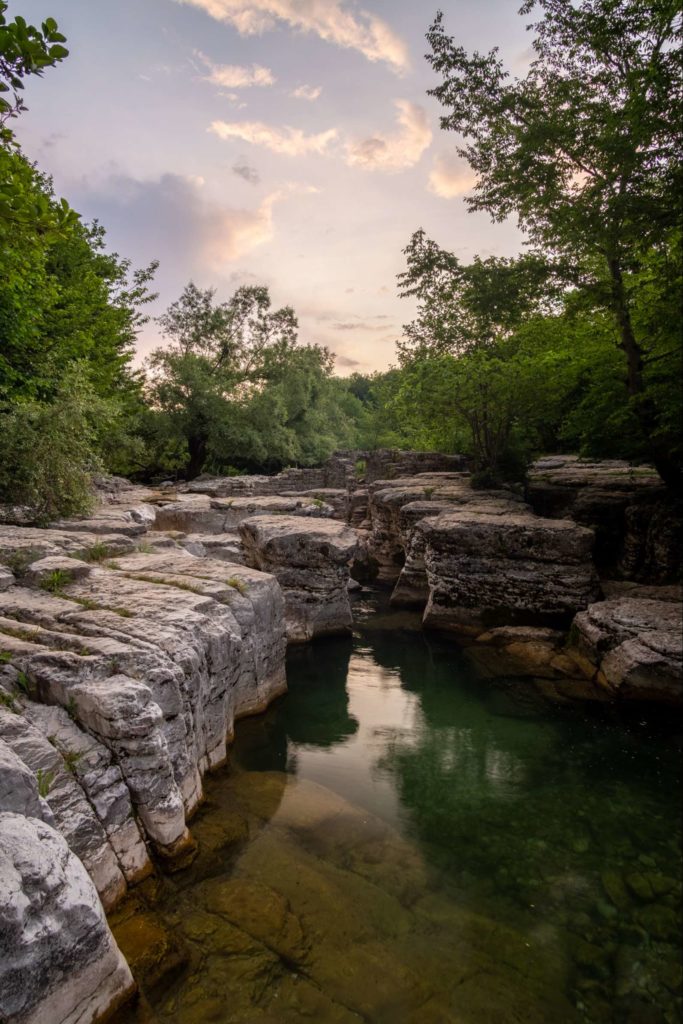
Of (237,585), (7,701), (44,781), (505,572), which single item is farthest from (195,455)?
(44,781)

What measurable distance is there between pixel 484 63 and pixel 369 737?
14207 mm

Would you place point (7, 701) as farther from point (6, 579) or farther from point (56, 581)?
point (6, 579)

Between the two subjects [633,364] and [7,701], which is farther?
[633,364]

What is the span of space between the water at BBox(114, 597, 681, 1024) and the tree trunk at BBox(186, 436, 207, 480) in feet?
83.2

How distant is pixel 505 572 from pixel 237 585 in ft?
21.1

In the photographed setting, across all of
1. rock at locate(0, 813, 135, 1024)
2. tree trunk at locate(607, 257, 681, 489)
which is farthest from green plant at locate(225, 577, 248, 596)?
tree trunk at locate(607, 257, 681, 489)

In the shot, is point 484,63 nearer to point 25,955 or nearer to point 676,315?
point 676,315

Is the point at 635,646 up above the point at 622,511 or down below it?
below

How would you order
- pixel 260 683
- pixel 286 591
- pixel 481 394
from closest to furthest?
pixel 260 683
pixel 286 591
pixel 481 394

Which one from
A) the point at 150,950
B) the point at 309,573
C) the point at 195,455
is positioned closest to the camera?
the point at 150,950

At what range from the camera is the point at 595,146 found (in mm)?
9000

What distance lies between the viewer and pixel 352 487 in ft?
88.1

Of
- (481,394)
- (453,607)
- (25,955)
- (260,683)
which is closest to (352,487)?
(481,394)

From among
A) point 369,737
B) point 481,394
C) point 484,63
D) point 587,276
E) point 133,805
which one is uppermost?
point 484,63
